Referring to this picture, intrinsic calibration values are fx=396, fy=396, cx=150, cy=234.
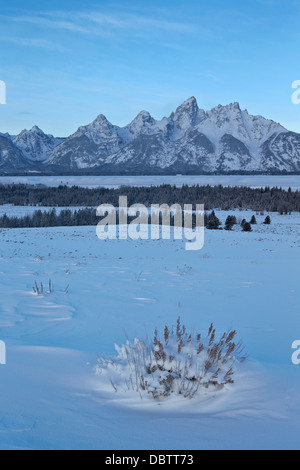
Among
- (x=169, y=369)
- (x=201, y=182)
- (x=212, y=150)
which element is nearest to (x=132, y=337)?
(x=169, y=369)

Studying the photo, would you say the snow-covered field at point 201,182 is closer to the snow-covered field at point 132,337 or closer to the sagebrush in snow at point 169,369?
the snow-covered field at point 132,337

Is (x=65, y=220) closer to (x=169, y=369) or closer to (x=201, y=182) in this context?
(x=169, y=369)

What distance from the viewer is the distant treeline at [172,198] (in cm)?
4181

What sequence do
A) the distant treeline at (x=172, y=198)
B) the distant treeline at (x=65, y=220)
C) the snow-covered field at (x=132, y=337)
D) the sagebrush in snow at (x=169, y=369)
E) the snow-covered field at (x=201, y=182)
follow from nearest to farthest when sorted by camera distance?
1. the snow-covered field at (x=132, y=337)
2. the sagebrush in snow at (x=169, y=369)
3. the distant treeline at (x=65, y=220)
4. the distant treeline at (x=172, y=198)
5. the snow-covered field at (x=201, y=182)

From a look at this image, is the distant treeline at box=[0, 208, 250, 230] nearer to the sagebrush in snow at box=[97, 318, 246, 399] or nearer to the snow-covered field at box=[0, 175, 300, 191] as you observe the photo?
the sagebrush in snow at box=[97, 318, 246, 399]

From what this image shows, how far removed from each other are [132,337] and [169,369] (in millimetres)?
1781

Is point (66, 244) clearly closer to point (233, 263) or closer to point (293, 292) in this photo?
point (233, 263)

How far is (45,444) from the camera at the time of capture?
2648 mm

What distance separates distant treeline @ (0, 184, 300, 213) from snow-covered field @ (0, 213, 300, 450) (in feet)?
96.0

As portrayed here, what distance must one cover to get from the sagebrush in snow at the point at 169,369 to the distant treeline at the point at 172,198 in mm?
36738

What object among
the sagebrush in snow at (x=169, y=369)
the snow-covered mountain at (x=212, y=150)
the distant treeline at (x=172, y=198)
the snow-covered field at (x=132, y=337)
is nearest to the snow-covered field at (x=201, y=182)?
the distant treeline at (x=172, y=198)

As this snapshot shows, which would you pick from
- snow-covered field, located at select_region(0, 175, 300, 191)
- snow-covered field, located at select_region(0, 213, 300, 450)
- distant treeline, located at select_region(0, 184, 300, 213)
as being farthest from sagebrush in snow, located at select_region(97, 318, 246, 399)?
snow-covered field, located at select_region(0, 175, 300, 191)

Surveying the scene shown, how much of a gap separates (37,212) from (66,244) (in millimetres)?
16926

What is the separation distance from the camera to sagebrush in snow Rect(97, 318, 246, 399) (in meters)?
3.52
